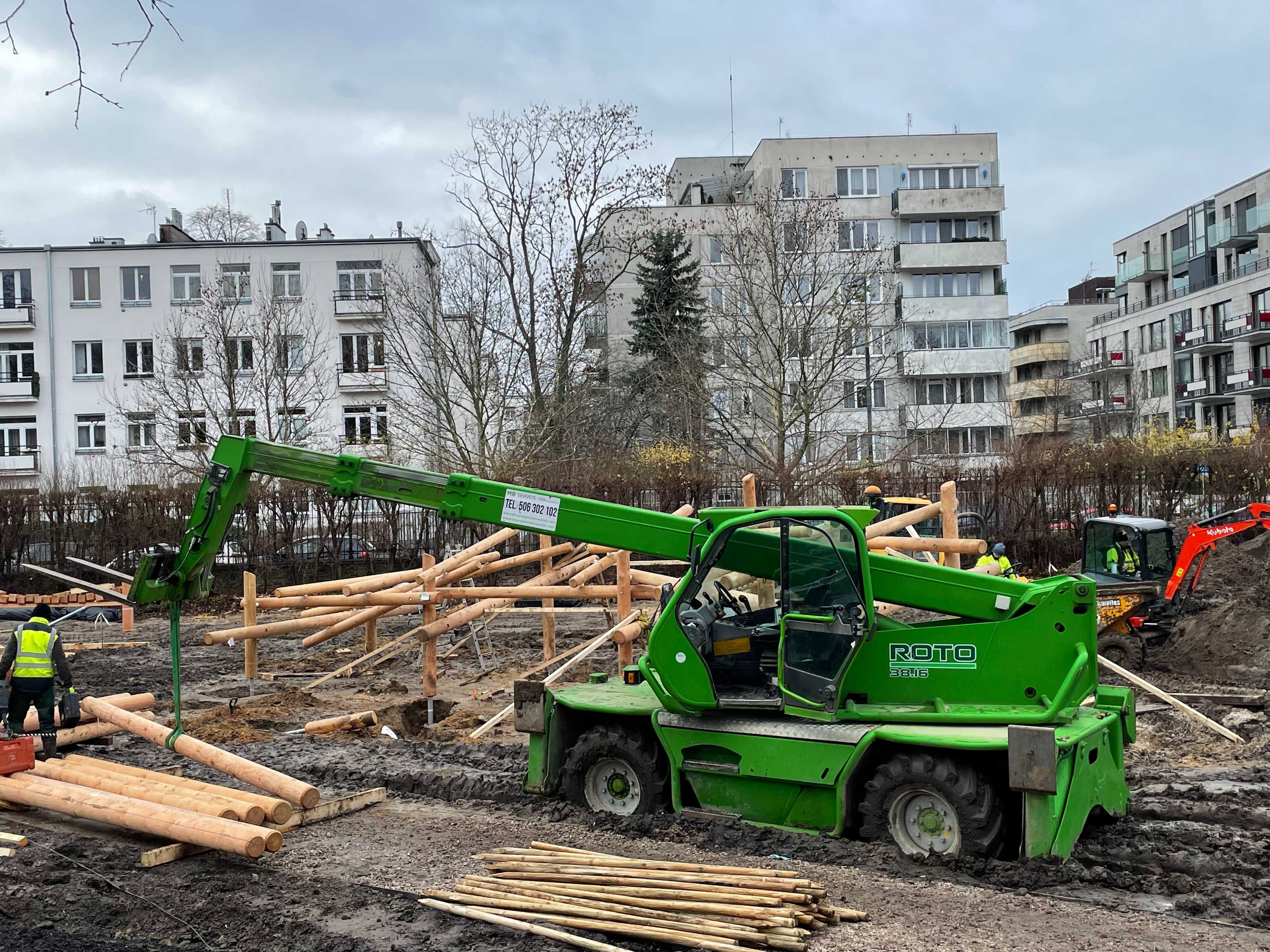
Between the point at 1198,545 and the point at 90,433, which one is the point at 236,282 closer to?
the point at 90,433

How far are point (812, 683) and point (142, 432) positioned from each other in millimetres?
40289

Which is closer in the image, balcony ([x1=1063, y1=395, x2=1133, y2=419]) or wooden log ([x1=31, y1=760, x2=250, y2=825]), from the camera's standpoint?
wooden log ([x1=31, y1=760, x2=250, y2=825])

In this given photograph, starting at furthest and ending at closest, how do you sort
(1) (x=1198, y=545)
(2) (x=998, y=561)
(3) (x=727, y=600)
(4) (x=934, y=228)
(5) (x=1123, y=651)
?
(4) (x=934, y=228) < (1) (x=1198, y=545) < (2) (x=998, y=561) < (5) (x=1123, y=651) < (3) (x=727, y=600)

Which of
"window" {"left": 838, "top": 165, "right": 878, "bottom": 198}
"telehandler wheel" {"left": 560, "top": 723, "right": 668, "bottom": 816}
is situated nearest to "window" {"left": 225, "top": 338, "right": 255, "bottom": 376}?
"window" {"left": 838, "top": 165, "right": 878, "bottom": 198}

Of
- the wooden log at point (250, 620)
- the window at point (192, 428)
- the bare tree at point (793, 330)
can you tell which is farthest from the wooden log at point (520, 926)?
the window at point (192, 428)

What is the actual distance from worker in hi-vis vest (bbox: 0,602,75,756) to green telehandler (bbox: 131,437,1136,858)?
2811mm

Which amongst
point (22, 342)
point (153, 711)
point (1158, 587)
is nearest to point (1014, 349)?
point (22, 342)

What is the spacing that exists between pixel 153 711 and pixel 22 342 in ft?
126

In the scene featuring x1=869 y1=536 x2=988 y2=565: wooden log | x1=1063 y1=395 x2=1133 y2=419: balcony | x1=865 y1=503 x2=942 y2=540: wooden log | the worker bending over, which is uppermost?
x1=1063 y1=395 x2=1133 y2=419: balcony

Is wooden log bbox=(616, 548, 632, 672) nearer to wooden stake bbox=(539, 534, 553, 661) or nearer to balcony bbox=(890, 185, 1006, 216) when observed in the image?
wooden stake bbox=(539, 534, 553, 661)

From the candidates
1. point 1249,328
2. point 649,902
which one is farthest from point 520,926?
point 1249,328

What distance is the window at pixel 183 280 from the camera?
146 ft

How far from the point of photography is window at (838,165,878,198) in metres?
52.7

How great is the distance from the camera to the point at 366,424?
138ft
